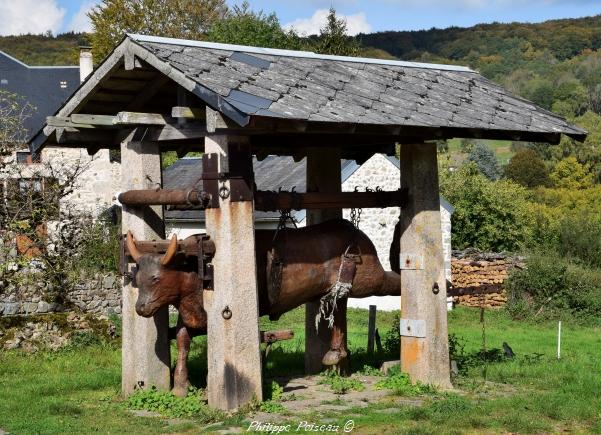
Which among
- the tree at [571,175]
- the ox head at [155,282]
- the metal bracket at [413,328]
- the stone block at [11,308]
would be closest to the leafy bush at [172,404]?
the ox head at [155,282]

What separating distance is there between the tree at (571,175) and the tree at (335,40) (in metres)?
12.5

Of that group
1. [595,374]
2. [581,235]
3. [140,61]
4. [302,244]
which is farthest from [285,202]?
[581,235]

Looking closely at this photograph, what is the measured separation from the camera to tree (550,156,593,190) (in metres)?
49.3

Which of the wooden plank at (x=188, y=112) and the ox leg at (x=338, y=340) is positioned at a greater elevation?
the wooden plank at (x=188, y=112)

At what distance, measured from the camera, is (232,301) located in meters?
9.55

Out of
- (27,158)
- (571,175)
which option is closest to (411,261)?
(27,158)

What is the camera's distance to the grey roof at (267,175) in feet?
87.1

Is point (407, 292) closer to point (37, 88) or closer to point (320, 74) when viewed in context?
point (320, 74)

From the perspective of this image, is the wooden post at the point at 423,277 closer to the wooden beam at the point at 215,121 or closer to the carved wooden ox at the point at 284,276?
the carved wooden ox at the point at 284,276

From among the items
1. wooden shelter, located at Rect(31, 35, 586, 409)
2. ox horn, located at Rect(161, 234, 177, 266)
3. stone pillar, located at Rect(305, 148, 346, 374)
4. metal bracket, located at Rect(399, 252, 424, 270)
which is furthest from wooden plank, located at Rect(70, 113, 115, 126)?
metal bracket, located at Rect(399, 252, 424, 270)

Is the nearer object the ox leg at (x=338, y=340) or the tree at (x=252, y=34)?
the ox leg at (x=338, y=340)

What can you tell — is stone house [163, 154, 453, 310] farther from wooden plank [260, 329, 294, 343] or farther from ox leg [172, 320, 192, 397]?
ox leg [172, 320, 192, 397]

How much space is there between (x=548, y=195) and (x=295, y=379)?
35222 millimetres

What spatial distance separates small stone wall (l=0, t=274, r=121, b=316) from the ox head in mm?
9047
